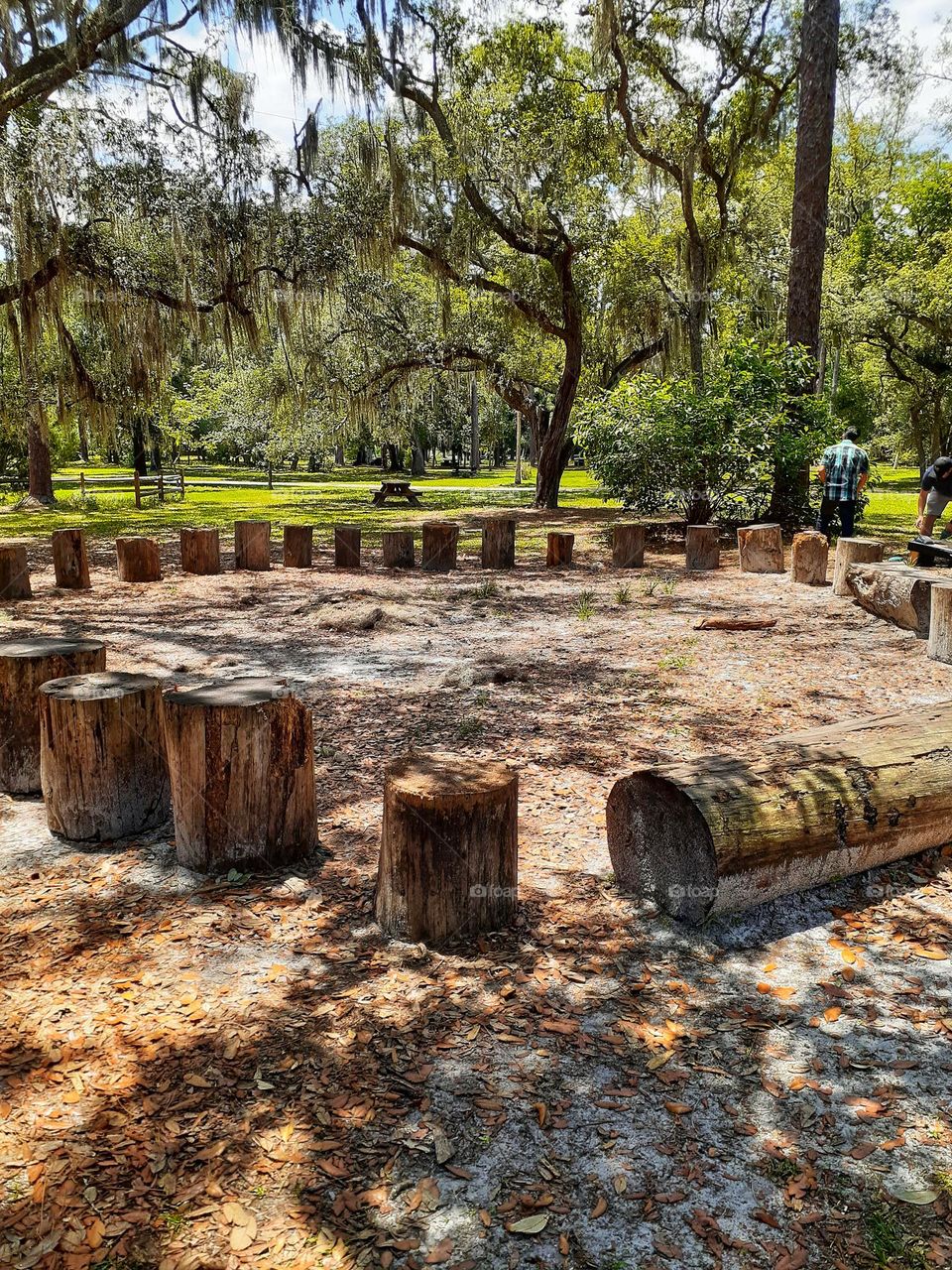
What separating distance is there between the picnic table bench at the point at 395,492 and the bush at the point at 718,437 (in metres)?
10.4

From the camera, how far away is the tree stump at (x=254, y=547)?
12188 mm

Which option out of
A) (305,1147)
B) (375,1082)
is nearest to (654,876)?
(375,1082)

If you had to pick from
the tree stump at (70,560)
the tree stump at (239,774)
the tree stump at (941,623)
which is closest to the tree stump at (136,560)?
the tree stump at (70,560)

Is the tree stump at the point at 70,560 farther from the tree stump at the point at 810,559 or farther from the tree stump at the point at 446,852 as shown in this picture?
the tree stump at the point at 446,852

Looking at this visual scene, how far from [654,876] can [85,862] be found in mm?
2396

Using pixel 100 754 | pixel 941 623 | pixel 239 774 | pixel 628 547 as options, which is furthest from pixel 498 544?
pixel 239 774

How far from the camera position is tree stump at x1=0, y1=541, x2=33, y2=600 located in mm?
9617

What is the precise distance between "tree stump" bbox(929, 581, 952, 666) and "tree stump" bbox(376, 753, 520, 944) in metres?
4.88

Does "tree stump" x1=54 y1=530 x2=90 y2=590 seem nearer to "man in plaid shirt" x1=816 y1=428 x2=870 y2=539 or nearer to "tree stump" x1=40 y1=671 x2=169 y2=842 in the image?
"tree stump" x1=40 y1=671 x2=169 y2=842

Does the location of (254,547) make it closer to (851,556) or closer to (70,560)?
(70,560)

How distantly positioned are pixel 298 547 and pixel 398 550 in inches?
52.8

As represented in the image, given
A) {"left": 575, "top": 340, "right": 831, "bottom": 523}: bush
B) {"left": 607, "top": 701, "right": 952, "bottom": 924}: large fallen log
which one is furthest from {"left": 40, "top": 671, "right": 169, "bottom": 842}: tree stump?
{"left": 575, "top": 340, "right": 831, "bottom": 523}: bush

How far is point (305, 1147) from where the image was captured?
7.63 feet

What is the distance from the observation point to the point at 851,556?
9.69 m
